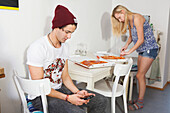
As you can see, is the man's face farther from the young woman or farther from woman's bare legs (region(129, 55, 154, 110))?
woman's bare legs (region(129, 55, 154, 110))

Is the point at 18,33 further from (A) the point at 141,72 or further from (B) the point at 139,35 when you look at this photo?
(A) the point at 141,72

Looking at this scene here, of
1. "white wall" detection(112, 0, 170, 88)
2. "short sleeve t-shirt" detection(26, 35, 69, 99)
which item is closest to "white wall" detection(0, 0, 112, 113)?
"short sleeve t-shirt" detection(26, 35, 69, 99)

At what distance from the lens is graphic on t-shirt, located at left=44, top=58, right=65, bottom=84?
138 centimetres

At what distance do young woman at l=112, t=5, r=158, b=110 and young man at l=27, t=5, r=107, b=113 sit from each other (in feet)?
3.18

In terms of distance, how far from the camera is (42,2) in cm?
174

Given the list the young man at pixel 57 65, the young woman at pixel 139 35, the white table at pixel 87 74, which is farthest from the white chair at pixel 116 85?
the young woman at pixel 139 35

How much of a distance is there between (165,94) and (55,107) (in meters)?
2.29

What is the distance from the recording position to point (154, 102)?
2578 mm

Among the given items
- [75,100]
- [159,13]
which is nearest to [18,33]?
[75,100]

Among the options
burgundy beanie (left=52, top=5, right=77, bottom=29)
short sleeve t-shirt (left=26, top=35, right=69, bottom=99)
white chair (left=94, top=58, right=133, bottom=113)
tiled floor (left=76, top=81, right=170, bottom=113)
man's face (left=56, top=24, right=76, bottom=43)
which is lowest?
tiled floor (left=76, top=81, right=170, bottom=113)

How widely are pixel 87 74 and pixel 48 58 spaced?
1.25 ft

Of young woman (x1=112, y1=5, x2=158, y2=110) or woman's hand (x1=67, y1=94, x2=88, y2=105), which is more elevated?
young woman (x1=112, y1=5, x2=158, y2=110)

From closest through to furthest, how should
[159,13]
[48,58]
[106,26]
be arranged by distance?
[48,58], [159,13], [106,26]

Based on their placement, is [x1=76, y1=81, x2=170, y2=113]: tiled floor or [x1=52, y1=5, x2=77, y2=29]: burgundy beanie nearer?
[x1=52, y1=5, x2=77, y2=29]: burgundy beanie
